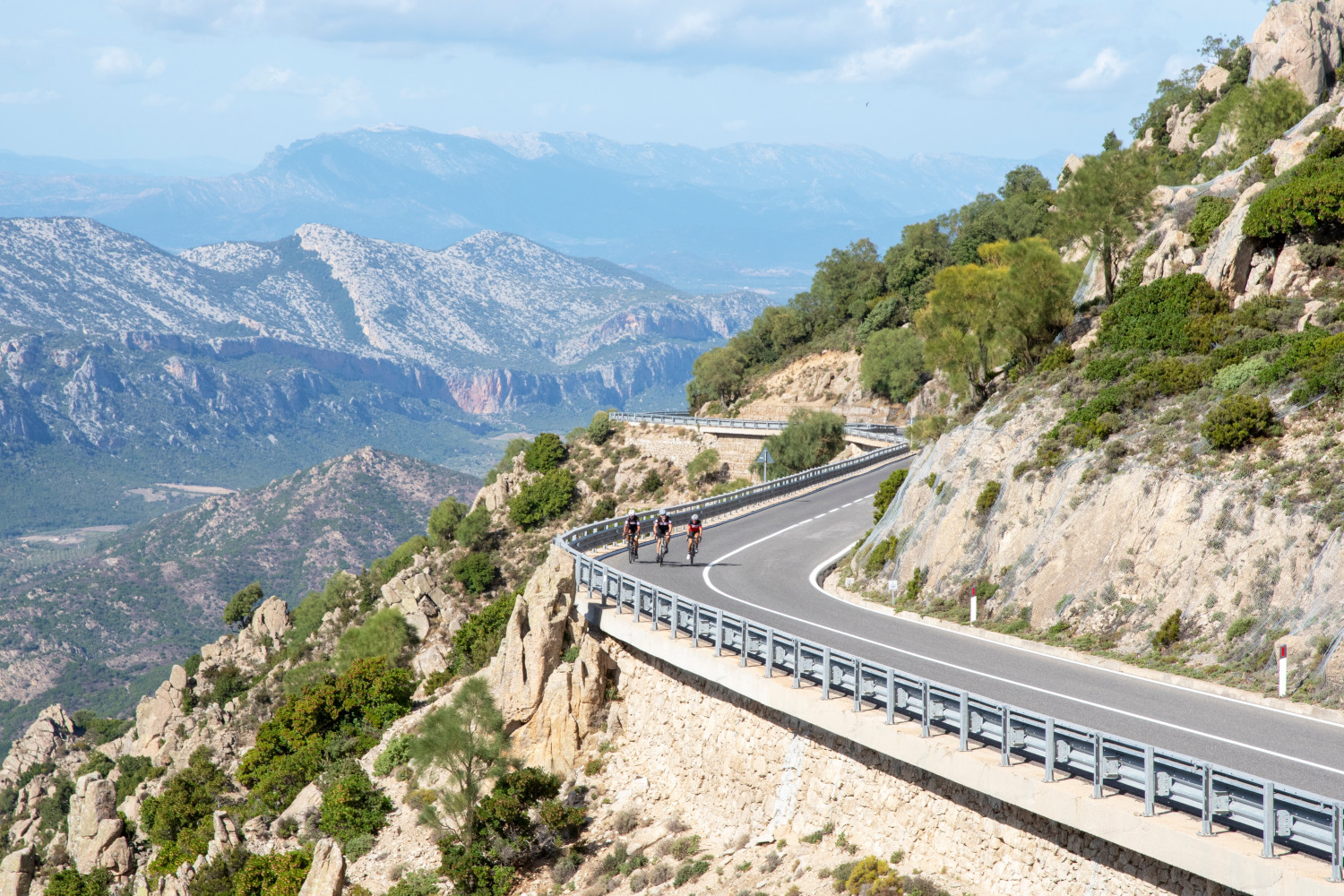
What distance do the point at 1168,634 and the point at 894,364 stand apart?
54.7 metres

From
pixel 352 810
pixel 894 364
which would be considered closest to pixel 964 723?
pixel 352 810

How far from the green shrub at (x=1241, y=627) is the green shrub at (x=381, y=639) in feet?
117

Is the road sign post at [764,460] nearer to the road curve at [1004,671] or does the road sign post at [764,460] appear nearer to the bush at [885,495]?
the bush at [885,495]

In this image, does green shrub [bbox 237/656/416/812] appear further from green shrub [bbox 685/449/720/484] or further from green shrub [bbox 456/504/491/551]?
green shrub [bbox 685/449/720/484]

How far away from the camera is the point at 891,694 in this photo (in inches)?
619

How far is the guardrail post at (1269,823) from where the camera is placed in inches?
429

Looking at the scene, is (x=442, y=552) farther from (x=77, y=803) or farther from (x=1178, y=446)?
(x=1178, y=446)

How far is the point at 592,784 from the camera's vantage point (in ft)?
73.0

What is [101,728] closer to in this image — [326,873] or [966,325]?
[326,873]

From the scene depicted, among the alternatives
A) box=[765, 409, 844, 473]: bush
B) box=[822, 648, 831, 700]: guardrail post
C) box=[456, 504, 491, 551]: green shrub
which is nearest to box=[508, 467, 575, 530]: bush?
box=[456, 504, 491, 551]: green shrub

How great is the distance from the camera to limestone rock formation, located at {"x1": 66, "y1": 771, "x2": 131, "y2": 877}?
41.3 metres

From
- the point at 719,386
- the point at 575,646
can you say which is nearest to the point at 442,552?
the point at 719,386

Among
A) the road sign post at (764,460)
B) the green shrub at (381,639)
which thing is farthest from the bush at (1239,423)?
the green shrub at (381,639)

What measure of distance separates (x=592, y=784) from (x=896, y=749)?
887 cm
